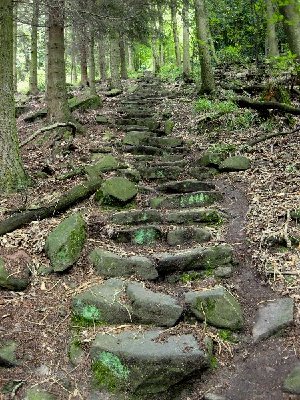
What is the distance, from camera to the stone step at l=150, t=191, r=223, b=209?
20.0ft

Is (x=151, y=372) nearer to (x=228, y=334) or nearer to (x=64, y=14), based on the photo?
(x=228, y=334)

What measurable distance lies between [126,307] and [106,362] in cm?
61

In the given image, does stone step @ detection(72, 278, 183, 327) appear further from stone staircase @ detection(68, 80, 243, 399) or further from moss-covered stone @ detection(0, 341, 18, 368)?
moss-covered stone @ detection(0, 341, 18, 368)

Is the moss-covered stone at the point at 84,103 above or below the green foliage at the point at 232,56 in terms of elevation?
below

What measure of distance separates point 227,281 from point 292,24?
5.14m

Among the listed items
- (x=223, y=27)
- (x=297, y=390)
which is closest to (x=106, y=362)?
(x=297, y=390)

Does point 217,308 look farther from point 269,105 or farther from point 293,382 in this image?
point 269,105

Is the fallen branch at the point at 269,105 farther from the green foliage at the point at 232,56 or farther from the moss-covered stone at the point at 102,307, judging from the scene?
the green foliage at the point at 232,56

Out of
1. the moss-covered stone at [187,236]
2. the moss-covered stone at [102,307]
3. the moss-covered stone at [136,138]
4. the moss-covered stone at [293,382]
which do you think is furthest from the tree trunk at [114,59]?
the moss-covered stone at [293,382]

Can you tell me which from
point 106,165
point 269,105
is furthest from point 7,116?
point 269,105

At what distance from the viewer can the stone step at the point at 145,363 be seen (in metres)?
3.39

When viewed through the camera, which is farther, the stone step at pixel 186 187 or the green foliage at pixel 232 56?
the green foliage at pixel 232 56

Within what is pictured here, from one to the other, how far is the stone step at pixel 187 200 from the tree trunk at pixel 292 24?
349 centimetres

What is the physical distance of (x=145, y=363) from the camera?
3422mm
